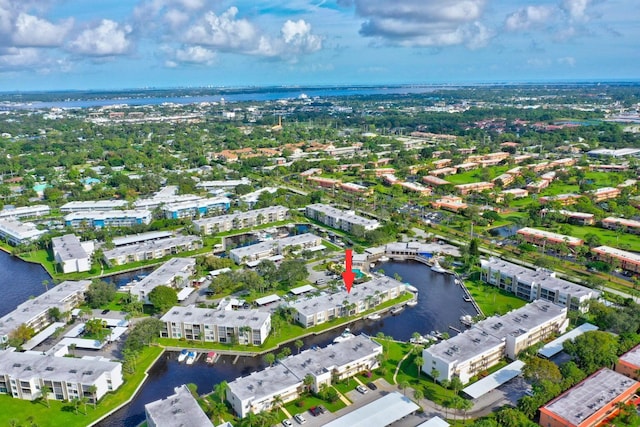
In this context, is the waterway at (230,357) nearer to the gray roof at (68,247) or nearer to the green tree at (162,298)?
the gray roof at (68,247)

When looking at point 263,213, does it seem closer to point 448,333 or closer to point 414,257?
point 414,257

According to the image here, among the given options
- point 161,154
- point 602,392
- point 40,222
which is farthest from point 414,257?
point 161,154

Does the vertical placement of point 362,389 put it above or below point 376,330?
above

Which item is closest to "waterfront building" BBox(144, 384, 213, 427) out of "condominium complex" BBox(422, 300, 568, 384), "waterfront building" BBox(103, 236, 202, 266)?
"condominium complex" BBox(422, 300, 568, 384)

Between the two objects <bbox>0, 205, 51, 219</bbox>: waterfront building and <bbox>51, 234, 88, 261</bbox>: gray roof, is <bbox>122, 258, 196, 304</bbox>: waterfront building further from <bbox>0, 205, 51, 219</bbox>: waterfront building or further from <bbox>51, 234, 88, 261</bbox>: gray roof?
<bbox>0, 205, 51, 219</bbox>: waterfront building

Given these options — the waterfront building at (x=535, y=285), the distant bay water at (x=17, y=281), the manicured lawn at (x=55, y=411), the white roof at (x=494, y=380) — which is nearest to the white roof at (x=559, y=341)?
the white roof at (x=494, y=380)

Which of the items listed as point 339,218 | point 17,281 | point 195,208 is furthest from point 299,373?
point 195,208

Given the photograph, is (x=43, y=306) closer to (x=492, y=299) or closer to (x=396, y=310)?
(x=396, y=310)
